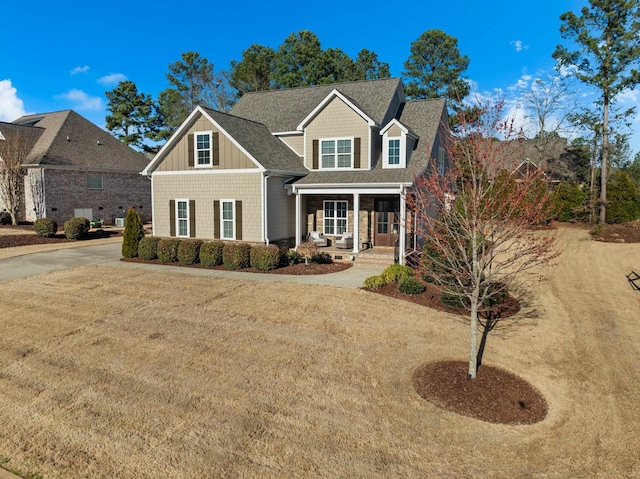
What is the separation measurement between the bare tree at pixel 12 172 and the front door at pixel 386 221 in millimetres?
25903

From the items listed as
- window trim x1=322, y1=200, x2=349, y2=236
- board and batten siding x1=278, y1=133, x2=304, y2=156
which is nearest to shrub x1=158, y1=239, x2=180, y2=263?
window trim x1=322, y1=200, x2=349, y2=236

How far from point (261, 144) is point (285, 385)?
48.5 feet

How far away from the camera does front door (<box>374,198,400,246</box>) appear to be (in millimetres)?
20719

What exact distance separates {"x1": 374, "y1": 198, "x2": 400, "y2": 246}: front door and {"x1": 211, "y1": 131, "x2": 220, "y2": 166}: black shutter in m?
7.72

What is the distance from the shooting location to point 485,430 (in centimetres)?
669

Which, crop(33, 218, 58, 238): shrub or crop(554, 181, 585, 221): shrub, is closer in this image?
crop(33, 218, 58, 238): shrub

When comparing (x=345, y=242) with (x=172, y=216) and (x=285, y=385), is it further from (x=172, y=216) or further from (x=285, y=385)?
(x=285, y=385)

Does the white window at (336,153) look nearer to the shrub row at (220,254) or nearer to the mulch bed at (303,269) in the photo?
the shrub row at (220,254)

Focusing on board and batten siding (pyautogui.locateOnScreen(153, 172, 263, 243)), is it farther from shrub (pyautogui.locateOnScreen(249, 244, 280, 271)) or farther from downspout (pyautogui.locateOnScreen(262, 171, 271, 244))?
shrub (pyautogui.locateOnScreen(249, 244, 280, 271))

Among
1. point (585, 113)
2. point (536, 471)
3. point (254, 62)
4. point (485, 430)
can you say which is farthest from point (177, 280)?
point (254, 62)

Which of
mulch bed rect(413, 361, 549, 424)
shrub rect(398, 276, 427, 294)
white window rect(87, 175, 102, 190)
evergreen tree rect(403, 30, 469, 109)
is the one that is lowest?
mulch bed rect(413, 361, 549, 424)

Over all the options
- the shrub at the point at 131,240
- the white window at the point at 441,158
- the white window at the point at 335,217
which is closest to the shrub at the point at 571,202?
the white window at the point at 441,158

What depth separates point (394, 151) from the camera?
20062 millimetres

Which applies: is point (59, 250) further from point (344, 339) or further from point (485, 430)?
point (485, 430)
